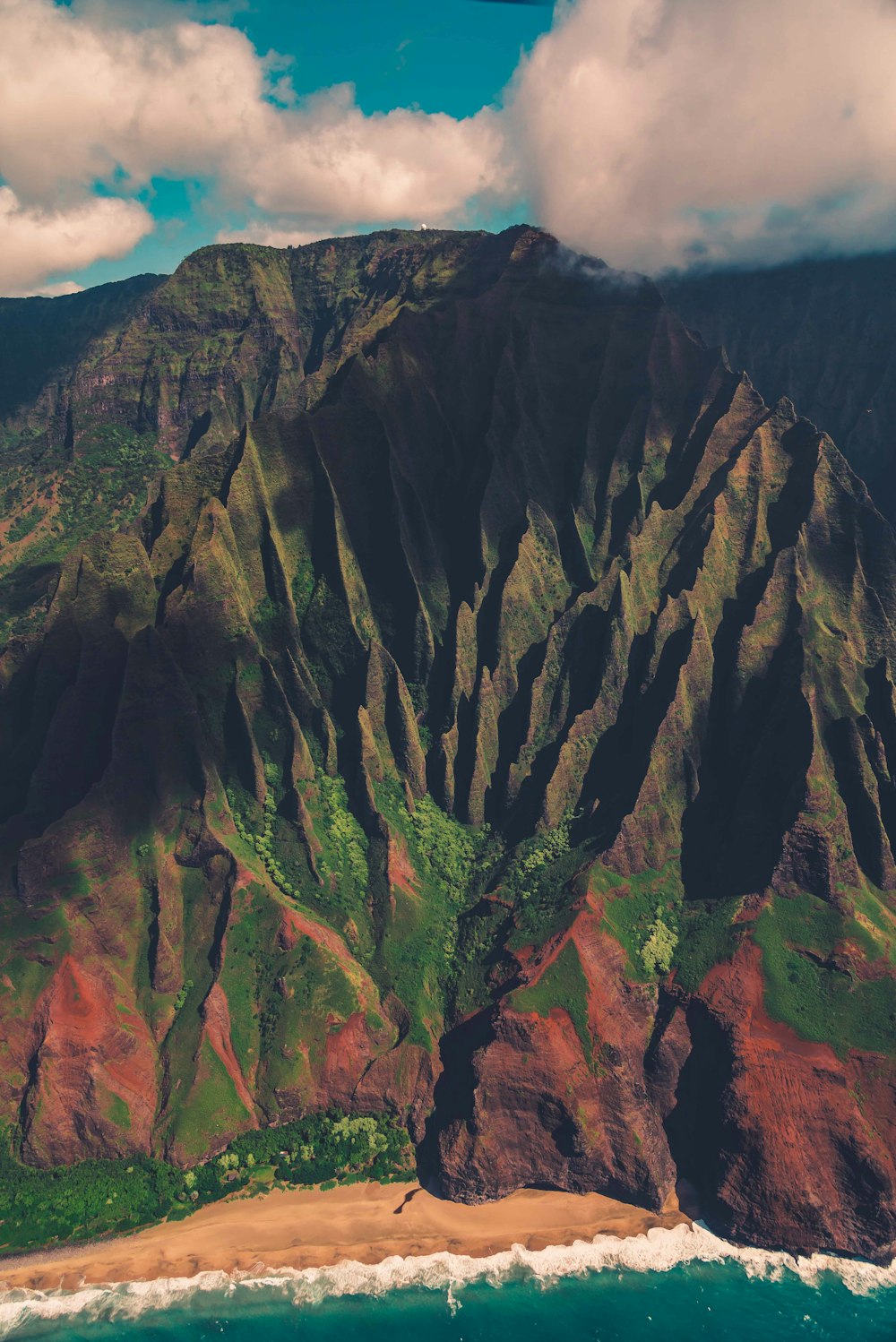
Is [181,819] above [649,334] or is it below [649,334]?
below

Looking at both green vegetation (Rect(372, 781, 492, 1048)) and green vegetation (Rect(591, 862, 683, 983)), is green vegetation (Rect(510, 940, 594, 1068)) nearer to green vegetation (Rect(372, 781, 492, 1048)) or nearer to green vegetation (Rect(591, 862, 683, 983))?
green vegetation (Rect(591, 862, 683, 983))

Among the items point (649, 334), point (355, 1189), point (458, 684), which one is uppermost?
point (649, 334)

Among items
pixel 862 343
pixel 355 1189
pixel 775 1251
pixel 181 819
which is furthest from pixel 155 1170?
pixel 862 343

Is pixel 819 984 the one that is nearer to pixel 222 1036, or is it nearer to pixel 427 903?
pixel 427 903

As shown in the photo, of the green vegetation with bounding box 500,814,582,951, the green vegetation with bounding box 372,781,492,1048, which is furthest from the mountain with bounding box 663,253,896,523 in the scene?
the green vegetation with bounding box 372,781,492,1048

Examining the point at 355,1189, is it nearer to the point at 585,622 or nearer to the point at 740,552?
the point at 585,622

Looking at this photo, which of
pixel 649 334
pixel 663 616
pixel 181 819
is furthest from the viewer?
pixel 649 334
